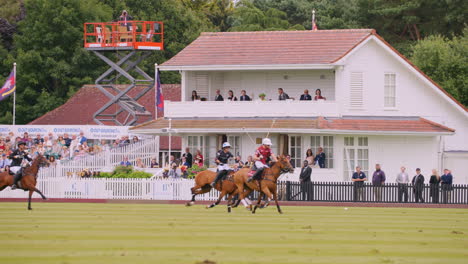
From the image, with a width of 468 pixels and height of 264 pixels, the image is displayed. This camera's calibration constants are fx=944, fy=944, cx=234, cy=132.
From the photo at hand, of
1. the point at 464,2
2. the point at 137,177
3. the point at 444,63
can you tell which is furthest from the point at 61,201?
the point at 464,2

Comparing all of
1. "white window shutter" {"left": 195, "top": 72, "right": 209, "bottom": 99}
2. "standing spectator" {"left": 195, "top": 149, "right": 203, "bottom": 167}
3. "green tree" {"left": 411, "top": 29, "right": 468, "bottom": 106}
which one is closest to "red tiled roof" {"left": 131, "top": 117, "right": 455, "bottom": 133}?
"standing spectator" {"left": 195, "top": 149, "right": 203, "bottom": 167}

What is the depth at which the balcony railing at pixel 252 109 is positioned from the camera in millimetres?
43375

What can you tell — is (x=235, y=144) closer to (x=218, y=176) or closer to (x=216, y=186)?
(x=216, y=186)

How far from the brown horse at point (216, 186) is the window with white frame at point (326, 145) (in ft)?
42.8

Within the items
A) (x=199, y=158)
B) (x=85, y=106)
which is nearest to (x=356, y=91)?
(x=199, y=158)

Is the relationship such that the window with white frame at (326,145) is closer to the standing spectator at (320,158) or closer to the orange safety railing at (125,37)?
the standing spectator at (320,158)

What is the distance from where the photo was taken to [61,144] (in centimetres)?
4575

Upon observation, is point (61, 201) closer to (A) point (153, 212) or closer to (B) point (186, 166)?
(B) point (186, 166)

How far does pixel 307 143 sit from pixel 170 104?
7.07 m

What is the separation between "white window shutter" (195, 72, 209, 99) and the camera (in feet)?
155

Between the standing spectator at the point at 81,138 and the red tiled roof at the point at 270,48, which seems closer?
the red tiled roof at the point at 270,48

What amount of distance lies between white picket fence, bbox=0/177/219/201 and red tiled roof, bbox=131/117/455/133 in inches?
245

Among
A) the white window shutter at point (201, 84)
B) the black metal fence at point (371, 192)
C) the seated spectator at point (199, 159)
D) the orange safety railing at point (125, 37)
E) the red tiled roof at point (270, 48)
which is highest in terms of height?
the orange safety railing at point (125, 37)

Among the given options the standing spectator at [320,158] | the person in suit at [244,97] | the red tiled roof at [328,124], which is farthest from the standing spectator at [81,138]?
the standing spectator at [320,158]
